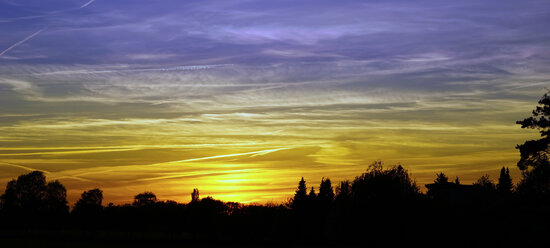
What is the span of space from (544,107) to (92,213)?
389ft

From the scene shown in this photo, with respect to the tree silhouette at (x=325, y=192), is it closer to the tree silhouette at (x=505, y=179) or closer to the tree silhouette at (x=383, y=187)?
the tree silhouette at (x=505, y=179)

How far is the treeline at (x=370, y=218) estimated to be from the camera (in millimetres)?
61094

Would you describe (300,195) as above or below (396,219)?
above

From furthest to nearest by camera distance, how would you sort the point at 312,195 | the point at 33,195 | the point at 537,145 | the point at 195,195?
the point at 195,195
the point at 33,195
the point at 312,195
the point at 537,145

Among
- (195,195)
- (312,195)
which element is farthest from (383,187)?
(195,195)

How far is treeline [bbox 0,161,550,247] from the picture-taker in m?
61.1

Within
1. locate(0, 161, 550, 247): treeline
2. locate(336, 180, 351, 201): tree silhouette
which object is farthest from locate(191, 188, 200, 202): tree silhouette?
locate(336, 180, 351, 201): tree silhouette

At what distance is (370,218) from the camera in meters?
67.9

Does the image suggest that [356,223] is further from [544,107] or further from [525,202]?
[544,107]

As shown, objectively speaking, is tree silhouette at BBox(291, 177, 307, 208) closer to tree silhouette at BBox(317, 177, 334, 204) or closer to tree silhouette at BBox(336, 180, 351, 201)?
tree silhouette at BBox(317, 177, 334, 204)

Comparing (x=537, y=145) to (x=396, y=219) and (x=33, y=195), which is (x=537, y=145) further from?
(x=33, y=195)

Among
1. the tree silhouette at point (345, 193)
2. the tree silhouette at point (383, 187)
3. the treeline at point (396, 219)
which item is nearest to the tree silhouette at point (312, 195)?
the treeline at point (396, 219)

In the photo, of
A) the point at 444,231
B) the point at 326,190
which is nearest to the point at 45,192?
the point at 326,190

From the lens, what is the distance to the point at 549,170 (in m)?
55.9
